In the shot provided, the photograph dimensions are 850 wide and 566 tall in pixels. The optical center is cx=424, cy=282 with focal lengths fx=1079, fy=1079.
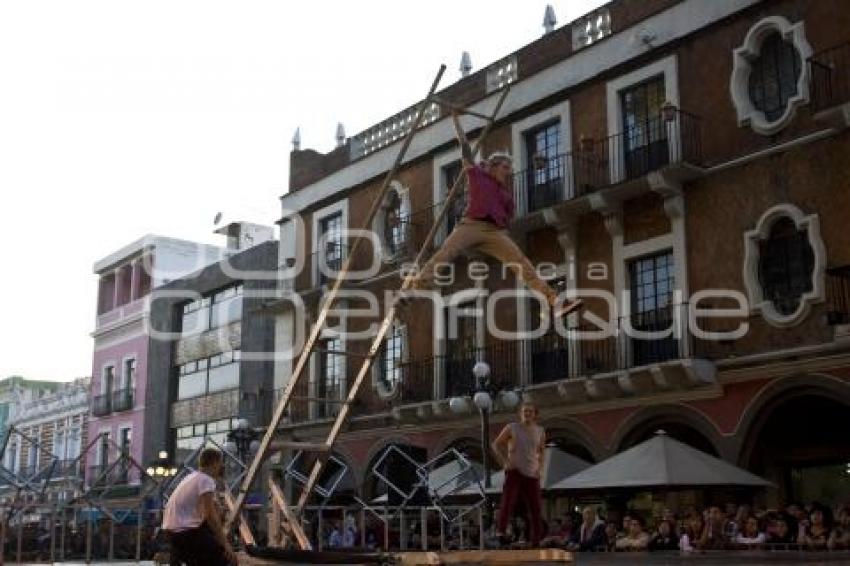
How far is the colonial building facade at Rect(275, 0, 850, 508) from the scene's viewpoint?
19.4 m

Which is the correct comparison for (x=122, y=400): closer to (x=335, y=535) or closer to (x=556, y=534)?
(x=556, y=534)

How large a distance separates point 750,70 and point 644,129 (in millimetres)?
2604

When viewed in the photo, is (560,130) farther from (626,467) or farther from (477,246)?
(477,246)

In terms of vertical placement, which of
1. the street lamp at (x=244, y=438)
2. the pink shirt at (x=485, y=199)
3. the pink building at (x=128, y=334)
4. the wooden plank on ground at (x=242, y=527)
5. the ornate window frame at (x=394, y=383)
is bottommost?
the wooden plank on ground at (x=242, y=527)

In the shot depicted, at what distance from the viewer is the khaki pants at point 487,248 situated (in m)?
8.41

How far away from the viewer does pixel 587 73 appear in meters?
23.9

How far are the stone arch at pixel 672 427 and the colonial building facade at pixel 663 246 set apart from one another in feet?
0.14

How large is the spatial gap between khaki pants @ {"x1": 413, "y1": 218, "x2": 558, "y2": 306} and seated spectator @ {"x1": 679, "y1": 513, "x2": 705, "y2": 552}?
28.6ft

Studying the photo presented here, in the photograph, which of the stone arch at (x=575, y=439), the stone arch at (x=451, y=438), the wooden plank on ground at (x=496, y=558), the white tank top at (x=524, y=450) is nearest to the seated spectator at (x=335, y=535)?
the white tank top at (x=524, y=450)

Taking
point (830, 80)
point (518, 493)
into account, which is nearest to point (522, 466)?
point (518, 493)

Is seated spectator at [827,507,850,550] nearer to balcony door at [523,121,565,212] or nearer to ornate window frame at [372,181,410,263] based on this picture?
balcony door at [523,121,565,212]

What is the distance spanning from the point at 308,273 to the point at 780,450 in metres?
15.3

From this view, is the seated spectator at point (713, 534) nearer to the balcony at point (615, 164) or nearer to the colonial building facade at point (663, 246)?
the colonial building facade at point (663, 246)

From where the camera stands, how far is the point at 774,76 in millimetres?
20578
